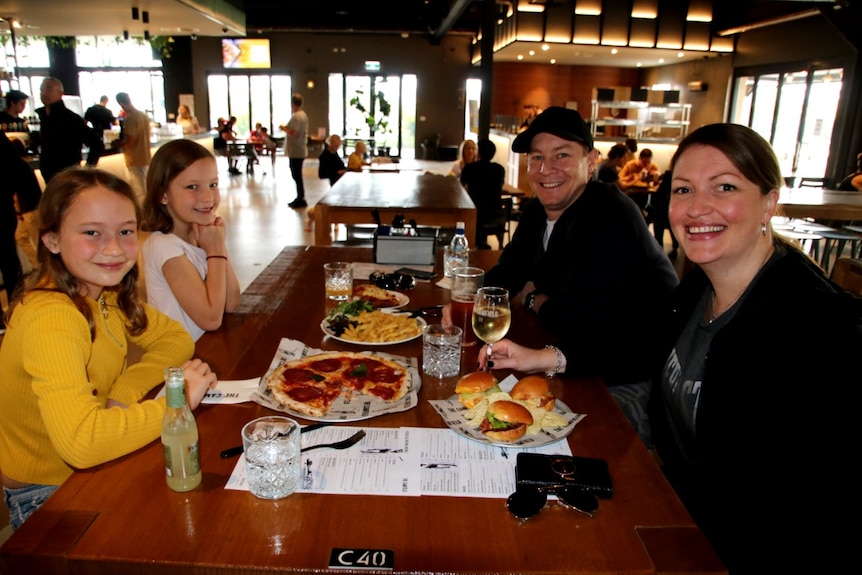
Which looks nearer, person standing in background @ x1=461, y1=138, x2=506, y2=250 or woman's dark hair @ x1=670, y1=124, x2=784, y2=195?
woman's dark hair @ x1=670, y1=124, x2=784, y2=195

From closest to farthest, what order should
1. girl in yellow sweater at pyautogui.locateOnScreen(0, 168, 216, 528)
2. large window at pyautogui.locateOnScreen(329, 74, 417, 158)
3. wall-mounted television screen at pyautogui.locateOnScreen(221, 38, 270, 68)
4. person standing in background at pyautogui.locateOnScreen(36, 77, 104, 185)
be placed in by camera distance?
1. girl in yellow sweater at pyautogui.locateOnScreen(0, 168, 216, 528)
2. person standing in background at pyautogui.locateOnScreen(36, 77, 104, 185)
3. wall-mounted television screen at pyautogui.locateOnScreen(221, 38, 270, 68)
4. large window at pyautogui.locateOnScreen(329, 74, 417, 158)

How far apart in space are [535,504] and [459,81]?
1910 centimetres

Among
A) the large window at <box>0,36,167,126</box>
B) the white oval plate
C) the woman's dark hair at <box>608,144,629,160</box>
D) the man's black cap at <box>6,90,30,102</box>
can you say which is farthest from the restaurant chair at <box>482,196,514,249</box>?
the large window at <box>0,36,167,126</box>

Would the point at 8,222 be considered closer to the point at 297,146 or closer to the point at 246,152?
the point at 297,146

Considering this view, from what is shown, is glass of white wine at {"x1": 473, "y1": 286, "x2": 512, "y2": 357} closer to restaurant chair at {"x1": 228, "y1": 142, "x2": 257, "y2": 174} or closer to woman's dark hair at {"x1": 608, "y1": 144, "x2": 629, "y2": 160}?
woman's dark hair at {"x1": 608, "y1": 144, "x2": 629, "y2": 160}

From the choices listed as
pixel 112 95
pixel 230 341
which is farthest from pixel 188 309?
pixel 112 95

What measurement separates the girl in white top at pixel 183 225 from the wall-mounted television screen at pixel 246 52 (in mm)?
18026

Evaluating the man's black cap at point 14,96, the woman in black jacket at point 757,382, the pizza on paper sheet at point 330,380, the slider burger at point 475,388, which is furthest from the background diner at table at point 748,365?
the man's black cap at point 14,96

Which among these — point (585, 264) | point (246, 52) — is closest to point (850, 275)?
point (585, 264)

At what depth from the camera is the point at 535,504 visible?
3.46ft

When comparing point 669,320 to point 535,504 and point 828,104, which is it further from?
point 828,104

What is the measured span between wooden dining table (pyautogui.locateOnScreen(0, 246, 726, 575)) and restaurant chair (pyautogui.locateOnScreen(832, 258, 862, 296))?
4.56 feet

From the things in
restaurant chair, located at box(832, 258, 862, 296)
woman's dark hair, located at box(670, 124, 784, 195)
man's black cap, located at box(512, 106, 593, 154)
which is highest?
man's black cap, located at box(512, 106, 593, 154)

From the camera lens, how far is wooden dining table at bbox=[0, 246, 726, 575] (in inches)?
36.3
